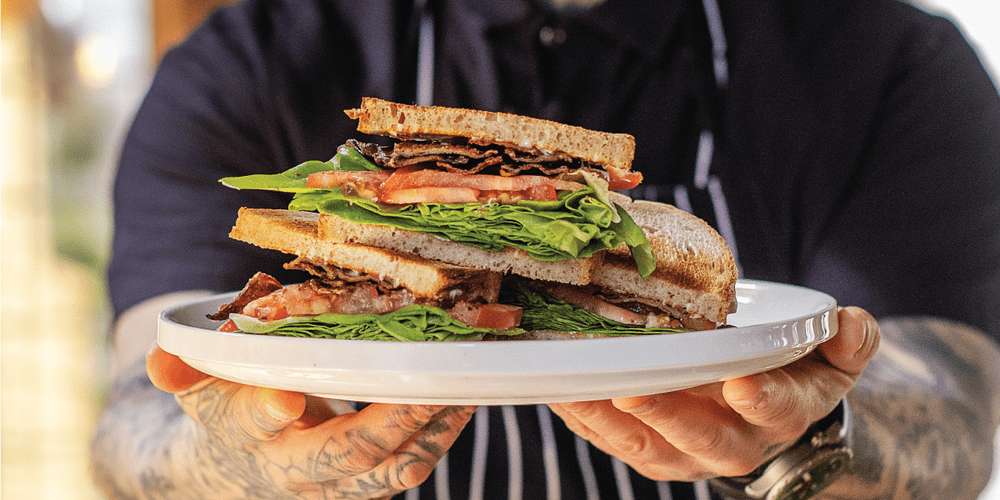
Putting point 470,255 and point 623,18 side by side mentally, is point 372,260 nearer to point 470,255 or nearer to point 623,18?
point 470,255

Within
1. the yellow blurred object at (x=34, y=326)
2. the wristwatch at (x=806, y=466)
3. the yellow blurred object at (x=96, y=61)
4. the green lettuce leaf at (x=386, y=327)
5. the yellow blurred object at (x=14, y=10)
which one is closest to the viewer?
the green lettuce leaf at (x=386, y=327)

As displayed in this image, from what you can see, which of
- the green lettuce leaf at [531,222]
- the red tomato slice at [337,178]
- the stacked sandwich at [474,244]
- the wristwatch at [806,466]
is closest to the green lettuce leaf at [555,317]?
the stacked sandwich at [474,244]

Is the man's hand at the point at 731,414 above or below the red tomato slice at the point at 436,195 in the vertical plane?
below

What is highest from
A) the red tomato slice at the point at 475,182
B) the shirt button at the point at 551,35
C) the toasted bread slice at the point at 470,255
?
the shirt button at the point at 551,35

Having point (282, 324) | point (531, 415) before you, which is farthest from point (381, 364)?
point (531, 415)

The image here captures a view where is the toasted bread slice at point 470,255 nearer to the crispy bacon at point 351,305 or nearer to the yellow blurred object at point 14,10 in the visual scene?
the crispy bacon at point 351,305

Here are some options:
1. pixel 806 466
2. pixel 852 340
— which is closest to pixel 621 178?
pixel 852 340
